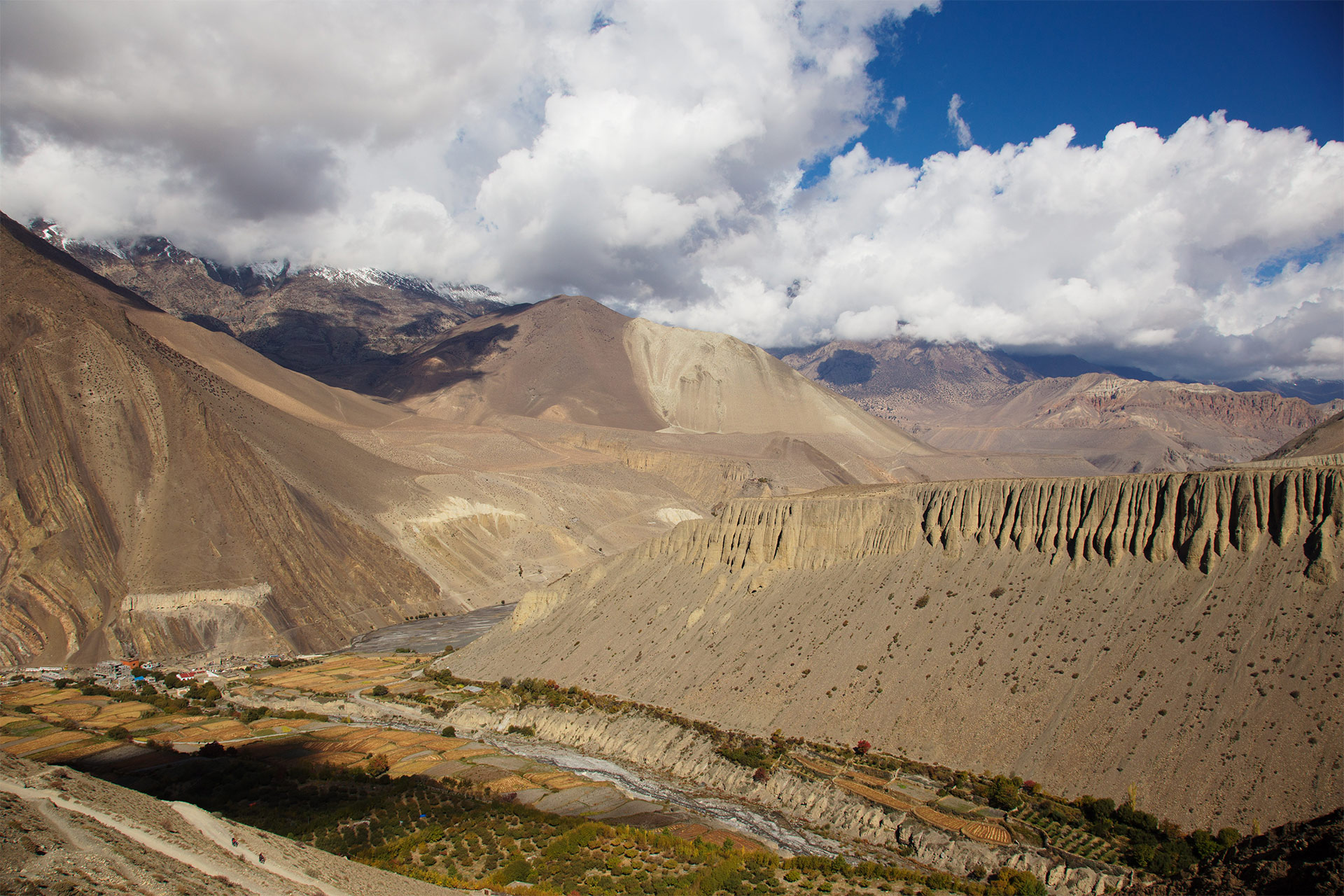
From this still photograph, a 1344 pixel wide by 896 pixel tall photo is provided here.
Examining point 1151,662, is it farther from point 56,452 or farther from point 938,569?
point 56,452

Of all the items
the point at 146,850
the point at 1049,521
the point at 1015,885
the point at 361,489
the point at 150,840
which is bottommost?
the point at 150,840

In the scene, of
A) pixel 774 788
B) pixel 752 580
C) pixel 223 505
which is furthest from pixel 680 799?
pixel 223 505

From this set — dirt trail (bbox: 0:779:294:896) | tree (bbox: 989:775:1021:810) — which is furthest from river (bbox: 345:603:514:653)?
dirt trail (bbox: 0:779:294:896)

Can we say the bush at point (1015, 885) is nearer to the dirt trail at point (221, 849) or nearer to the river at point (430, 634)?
the dirt trail at point (221, 849)

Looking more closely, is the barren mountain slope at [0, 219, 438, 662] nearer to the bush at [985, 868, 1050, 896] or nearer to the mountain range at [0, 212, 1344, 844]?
the mountain range at [0, 212, 1344, 844]

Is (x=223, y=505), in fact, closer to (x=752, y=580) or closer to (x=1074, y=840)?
(x=752, y=580)

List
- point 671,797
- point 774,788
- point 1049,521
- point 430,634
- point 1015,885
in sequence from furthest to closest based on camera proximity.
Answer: point 430,634 → point 1049,521 → point 671,797 → point 774,788 → point 1015,885

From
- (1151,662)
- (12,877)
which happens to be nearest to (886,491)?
(1151,662)
